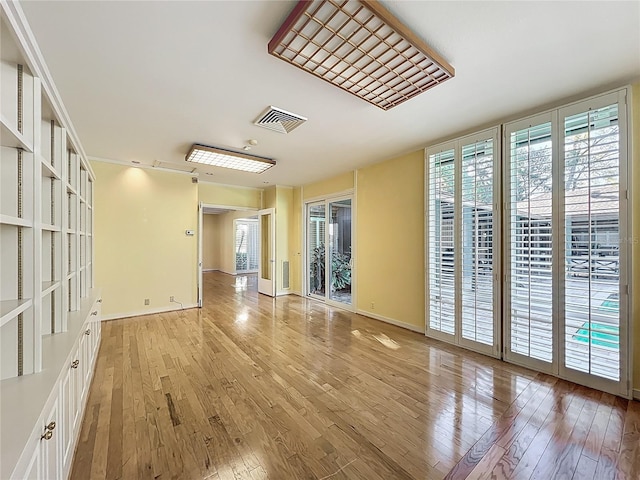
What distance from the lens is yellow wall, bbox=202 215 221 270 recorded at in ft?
37.1

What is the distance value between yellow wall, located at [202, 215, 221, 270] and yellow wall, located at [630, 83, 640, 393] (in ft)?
37.2

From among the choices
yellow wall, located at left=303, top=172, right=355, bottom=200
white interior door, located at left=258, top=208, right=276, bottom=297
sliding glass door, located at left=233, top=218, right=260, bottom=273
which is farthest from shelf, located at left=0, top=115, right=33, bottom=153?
sliding glass door, located at left=233, top=218, right=260, bottom=273

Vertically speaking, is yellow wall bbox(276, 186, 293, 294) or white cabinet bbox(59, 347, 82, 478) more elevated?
yellow wall bbox(276, 186, 293, 294)

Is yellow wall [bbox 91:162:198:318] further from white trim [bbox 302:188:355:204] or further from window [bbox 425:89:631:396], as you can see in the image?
window [bbox 425:89:631:396]

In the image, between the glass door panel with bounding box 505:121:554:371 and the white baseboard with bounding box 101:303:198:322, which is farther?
the white baseboard with bounding box 101:303:198:322

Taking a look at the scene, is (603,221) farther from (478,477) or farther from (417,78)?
(478,477)

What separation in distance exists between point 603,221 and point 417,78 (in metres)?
2.06

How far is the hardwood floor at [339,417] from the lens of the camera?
1.62 m

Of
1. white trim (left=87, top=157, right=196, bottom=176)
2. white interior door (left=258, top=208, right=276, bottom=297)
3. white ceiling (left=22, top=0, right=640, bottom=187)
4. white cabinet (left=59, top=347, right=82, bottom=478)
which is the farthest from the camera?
white interior door (left=258, top=208, right=276, bottom=297)

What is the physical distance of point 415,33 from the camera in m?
1.74

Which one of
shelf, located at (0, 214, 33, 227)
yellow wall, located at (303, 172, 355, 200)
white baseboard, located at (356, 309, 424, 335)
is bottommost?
white baseboard, located at (356, 309, 424, 335)

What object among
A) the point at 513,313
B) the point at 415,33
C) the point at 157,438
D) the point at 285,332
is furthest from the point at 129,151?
the point at 513,313

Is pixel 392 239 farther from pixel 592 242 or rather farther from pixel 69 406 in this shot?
pixel 69 406

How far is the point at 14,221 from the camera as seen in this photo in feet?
3.89
